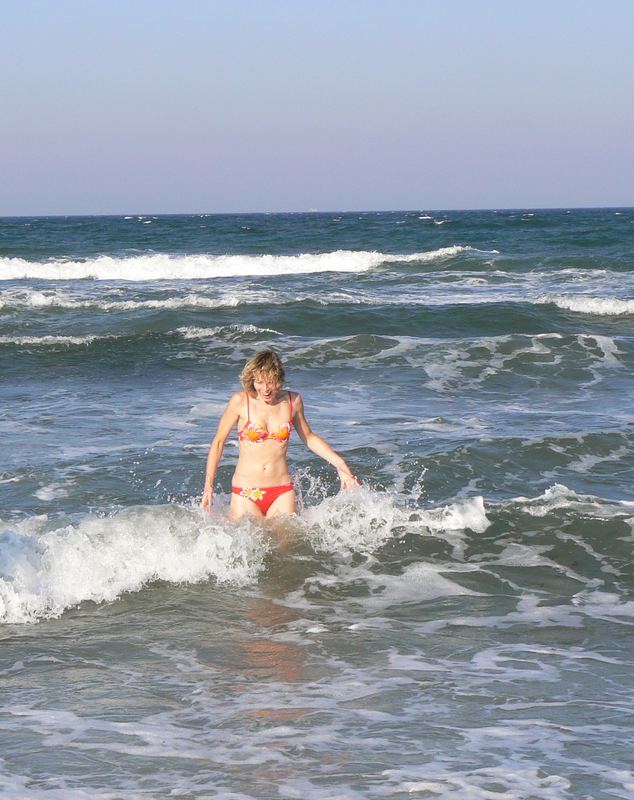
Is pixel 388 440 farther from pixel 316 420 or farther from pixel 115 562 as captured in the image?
pixel 115 562

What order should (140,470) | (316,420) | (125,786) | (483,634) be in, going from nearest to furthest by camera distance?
1. (125,786)
2. (483,634)
3. (140,470)
4. (316,420)

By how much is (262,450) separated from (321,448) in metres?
0.41

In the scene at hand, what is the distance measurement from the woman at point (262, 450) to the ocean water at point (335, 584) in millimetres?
185

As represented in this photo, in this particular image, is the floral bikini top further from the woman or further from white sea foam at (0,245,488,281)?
white sea foam at (0,245,488,281)

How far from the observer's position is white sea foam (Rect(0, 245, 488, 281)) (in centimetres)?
Answer: 3538

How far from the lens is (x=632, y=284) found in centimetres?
2780

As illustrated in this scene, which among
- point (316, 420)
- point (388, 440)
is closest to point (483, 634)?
point (388, 440)

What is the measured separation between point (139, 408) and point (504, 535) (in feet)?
20.3

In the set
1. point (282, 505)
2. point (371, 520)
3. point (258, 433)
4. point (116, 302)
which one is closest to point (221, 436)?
point (258, 433)

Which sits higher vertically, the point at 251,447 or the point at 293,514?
the point at 251,447

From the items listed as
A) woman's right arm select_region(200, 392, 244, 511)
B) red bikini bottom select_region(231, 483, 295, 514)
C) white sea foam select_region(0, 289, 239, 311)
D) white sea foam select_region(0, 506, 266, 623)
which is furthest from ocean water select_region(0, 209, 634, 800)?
white sea foam select_region(0, 289, 239, 311)

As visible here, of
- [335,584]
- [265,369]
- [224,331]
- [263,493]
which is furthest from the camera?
[224,331]

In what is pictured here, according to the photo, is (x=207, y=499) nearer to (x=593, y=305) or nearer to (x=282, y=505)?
(x=282, y=505)

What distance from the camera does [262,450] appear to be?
24.5ft
